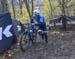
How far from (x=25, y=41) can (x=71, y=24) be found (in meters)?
10.7

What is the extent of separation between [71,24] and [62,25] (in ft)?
2.44

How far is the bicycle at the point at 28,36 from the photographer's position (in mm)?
10375

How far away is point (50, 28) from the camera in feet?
67.4

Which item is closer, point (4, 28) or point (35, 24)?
point (4, 28)

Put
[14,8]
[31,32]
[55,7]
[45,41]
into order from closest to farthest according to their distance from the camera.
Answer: [31,32], [45,41], [55,7], [14,8]

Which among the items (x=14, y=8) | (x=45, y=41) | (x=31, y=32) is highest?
(x=31, y=32)

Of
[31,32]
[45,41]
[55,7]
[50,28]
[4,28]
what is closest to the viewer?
[4,28]

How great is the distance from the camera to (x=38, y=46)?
36.8 ft

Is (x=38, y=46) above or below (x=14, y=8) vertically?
above

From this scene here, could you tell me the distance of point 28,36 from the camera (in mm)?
10805

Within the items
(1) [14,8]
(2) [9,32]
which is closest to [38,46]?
(2) [9,32]

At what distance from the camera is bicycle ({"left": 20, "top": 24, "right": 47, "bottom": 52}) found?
10.4 meters

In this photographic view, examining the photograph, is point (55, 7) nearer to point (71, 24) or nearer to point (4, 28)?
point (71, 24)

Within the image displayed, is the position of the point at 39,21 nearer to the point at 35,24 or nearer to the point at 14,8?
the point at 35,24
